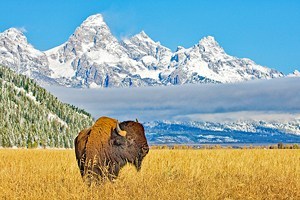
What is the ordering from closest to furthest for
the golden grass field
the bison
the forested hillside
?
the golden grass field
the bison
the forested hillside

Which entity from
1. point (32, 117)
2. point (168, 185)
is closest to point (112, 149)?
point (168, 185)

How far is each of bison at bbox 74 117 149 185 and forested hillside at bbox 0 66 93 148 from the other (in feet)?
323

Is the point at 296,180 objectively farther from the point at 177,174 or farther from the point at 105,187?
the point at 105,187

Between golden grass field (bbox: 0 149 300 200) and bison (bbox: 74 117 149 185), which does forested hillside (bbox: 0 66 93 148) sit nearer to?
golden grass field (bbox: 0 149 300 200)

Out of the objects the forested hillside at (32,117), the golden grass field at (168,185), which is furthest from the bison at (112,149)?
the forested hillside at (32,117)

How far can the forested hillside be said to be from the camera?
123m

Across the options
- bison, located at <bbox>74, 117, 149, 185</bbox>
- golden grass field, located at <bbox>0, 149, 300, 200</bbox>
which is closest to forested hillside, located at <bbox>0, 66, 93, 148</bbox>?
golden grass field, located at <bbox>0, 149, 300, 200</bbox>

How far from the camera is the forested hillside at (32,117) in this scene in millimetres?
123375

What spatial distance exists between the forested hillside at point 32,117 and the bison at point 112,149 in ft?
323

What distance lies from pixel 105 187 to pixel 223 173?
5.55 metres

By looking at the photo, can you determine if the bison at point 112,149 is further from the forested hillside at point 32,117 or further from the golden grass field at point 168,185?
the forested hillside at point 32,117

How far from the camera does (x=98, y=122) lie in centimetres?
1594

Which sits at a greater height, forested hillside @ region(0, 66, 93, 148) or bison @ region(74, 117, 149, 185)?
forested hillside @ region(0, 66, 93, 148)

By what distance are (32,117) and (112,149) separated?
5116 inches
